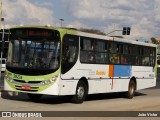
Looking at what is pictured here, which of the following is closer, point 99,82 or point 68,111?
point 68,111

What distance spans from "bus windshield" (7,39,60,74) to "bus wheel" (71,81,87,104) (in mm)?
1682

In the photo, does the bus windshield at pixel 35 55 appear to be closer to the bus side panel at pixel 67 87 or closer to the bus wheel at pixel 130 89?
the bus side panel at pixel 67 87

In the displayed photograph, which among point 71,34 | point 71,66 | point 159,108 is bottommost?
point 159,108

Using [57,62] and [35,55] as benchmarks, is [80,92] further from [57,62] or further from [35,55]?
[35,55]

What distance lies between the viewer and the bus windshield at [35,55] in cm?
1709

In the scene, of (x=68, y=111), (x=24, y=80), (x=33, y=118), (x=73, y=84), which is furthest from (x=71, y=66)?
(x=33, y=118)

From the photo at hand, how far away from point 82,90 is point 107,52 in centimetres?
289

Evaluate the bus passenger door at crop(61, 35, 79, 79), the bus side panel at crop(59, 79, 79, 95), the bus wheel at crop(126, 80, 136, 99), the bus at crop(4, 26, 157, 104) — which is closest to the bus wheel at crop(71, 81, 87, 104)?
the bus at crop(4, 26, 157, 104)

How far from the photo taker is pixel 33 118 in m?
12.7

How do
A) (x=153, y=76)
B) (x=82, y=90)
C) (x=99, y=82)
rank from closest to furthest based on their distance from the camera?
(x=82, y=90) → (x=99, y=82) → (x=153, y=76)

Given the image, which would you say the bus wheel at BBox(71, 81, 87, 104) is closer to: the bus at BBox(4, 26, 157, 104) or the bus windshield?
the bus at BBox(4, 26, 157, 104)

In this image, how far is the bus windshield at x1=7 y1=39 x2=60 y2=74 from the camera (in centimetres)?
1709

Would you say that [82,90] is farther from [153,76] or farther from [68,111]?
[153,76]

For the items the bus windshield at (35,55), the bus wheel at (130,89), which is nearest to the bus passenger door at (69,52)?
the bus windshield at (35,55)
